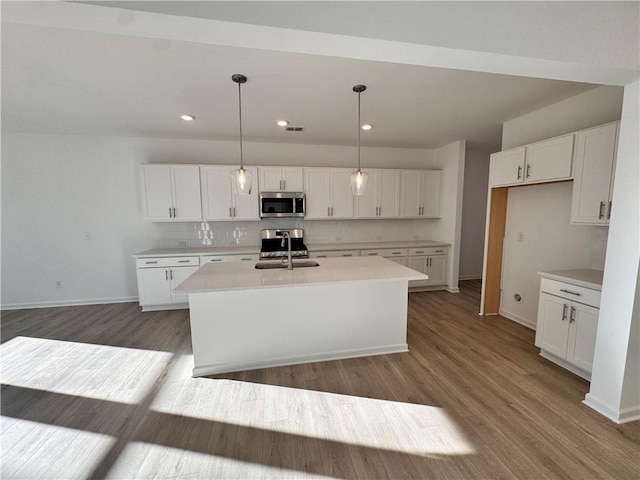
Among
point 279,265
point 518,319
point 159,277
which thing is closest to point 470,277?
point 518,319

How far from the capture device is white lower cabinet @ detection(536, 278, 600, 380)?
2258 mm

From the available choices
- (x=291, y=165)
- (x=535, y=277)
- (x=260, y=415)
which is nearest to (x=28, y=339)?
(x=260, y=415)

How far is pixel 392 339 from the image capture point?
2.82 metres

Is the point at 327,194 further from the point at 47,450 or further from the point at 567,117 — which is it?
the point at 47,450

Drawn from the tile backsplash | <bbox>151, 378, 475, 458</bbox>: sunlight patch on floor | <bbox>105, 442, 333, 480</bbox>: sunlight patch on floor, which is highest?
the tile backsplash

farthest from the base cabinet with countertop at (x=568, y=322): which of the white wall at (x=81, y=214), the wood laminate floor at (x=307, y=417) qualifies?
the white wall at (x=81, y=214)

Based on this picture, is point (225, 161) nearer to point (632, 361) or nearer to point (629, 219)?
point (629, 219)

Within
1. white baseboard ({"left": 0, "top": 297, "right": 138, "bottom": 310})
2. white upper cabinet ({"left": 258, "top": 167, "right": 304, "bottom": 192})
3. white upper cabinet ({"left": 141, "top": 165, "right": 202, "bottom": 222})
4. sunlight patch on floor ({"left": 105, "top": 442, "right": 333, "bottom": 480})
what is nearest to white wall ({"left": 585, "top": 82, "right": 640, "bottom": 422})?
sunlight patch on floor ({"left": 105, "top": 442, "right": 333, "bottom": 480})

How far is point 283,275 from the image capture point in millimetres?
2592

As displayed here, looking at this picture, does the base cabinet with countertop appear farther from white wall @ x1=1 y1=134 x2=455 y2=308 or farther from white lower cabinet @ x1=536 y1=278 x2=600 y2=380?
white wall @ x1=1 y1=134 x2=455 y2=308

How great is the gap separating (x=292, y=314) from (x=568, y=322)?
2.56 m

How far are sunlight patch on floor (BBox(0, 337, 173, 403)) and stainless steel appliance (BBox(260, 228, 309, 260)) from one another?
6.36ft

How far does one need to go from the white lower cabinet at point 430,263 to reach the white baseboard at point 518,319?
1.18 metres

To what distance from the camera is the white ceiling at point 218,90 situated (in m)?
1.95
